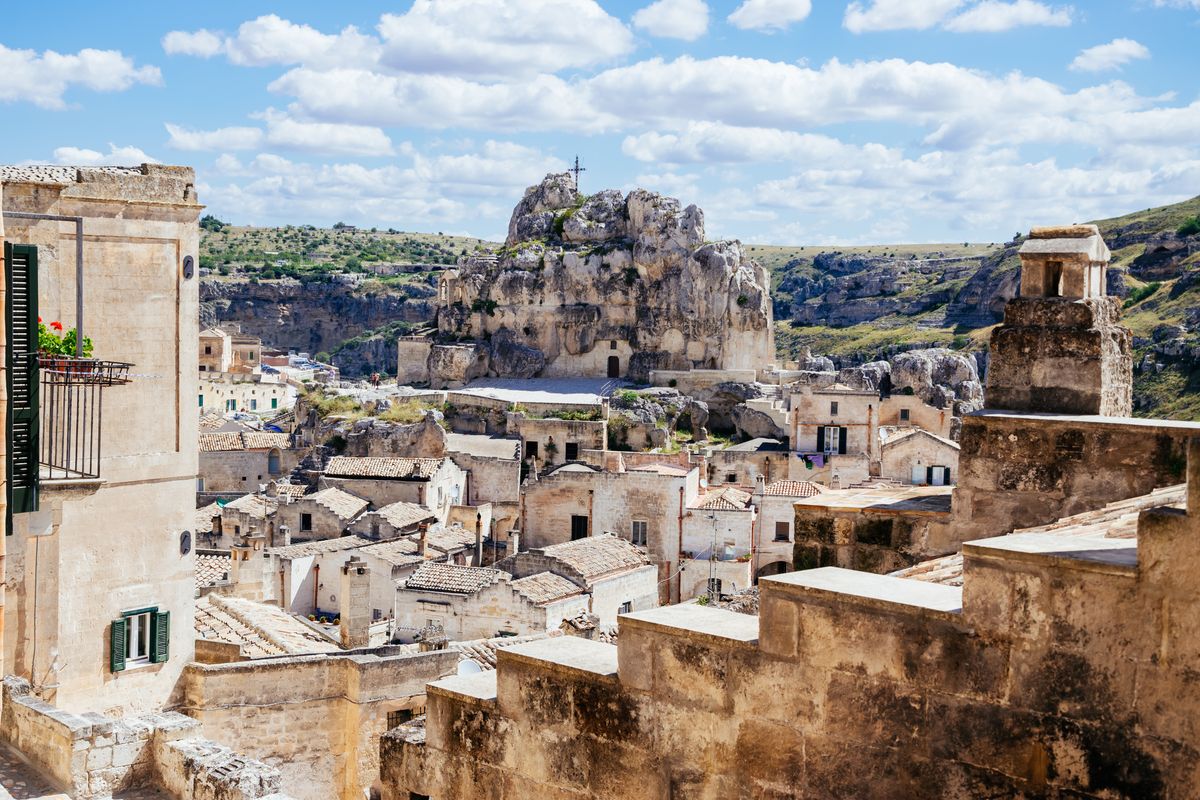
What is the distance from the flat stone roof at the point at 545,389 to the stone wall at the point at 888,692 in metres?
52.7

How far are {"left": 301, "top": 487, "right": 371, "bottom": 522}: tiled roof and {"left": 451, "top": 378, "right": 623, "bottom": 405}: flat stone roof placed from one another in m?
19.1

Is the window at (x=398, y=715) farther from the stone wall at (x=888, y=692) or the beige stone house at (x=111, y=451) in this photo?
the stone wall at (x=888, y=692)

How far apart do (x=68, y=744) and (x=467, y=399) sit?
159ft

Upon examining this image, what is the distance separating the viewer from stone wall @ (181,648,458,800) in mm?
13984

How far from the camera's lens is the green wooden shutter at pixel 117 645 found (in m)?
13.2

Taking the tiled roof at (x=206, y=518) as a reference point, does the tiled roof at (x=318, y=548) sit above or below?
above

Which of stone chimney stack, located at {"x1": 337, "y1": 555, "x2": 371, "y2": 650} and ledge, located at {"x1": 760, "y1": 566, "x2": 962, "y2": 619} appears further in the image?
stone chimney stack, located at {"x1": 337, "y1": 555, "x2": 371, "y2": 650}

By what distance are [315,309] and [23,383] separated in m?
113

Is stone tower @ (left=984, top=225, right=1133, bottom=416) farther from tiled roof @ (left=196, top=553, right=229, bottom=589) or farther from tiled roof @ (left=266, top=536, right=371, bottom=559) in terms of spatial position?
tiled roof @ (left=266, top=536, right=371, bottom=559)

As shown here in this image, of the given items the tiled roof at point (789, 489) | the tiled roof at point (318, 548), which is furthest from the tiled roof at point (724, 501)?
the tiled roof at point (318, 548)

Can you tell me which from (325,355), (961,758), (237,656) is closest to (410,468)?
(237,656)

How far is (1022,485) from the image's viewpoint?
16.6 feet

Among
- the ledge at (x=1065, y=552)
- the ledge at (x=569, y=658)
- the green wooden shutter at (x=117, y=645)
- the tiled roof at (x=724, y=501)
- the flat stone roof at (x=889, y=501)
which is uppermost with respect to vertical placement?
the ledge at (x=1065, y=552)

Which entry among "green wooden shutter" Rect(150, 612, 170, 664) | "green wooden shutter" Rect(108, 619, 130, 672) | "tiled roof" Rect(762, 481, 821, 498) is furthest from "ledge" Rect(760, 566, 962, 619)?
"tiled roof" Rect(762, 481, 821, 498)
